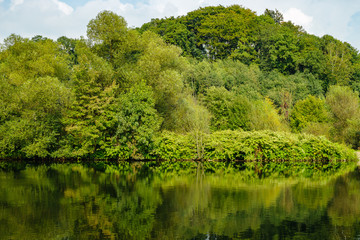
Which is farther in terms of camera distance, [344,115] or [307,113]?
[307,113]

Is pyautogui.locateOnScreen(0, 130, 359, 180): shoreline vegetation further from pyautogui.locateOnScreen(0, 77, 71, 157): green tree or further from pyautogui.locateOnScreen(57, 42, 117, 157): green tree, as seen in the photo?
pyautogui.locateOnScreen(57, 42, 117, 157): green tree

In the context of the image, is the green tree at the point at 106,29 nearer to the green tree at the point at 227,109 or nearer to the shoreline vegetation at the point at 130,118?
the shoreline vegetation at the point at 130,118

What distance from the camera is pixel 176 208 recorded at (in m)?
12.9

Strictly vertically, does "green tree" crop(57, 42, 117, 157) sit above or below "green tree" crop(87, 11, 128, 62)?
below

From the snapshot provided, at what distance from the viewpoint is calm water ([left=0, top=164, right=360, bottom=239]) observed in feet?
33.4

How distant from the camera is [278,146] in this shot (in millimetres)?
28859

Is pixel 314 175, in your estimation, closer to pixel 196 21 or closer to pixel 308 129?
pixel 308 129

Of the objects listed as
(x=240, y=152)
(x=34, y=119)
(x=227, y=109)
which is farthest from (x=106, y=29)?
(x=227, y=109)

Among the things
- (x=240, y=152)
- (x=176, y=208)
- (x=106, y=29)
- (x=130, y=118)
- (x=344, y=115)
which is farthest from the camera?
(x=344, y=115)

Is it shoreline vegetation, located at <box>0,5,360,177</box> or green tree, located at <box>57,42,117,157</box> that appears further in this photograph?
green tree, located at <box>57,42,117,157</box>

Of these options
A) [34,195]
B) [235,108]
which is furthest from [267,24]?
[34,195]

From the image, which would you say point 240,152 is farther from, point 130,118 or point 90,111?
point 90,111

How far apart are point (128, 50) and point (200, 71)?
907 inches

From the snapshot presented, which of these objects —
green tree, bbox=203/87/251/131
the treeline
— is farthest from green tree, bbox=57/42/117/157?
green tree, bbox=203/87/251/131
